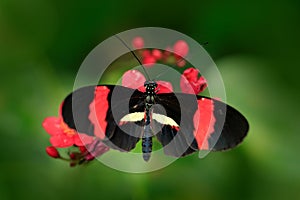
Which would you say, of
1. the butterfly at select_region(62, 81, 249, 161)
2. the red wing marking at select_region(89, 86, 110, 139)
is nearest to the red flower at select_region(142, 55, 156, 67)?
the butterfly at select_region(62, 81, 249, 161)

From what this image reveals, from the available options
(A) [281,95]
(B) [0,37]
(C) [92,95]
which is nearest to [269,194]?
(A) [281,95]

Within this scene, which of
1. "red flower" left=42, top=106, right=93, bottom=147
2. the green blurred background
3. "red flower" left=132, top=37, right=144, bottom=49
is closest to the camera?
"red flower" left=42, top=106, right=93, bottom=147

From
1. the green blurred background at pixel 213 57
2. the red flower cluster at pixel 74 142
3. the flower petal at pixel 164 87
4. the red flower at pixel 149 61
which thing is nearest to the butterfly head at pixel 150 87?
the flower petal at pixel 164 87

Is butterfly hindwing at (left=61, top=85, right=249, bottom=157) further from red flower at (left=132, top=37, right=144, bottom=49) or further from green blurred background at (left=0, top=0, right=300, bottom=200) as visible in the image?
red flower at (left=132, top=37, right=144, bottom=49)

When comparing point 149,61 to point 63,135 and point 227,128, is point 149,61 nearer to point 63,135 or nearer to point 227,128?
point 63,135

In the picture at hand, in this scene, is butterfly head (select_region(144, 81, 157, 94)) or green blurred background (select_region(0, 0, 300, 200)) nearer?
butterfly head (select_region(144, 81, 157, 94))

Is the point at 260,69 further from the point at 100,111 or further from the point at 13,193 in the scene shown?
the point at 13,193
